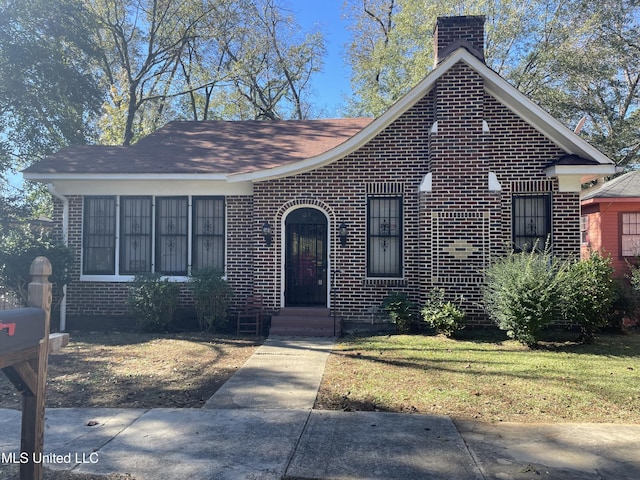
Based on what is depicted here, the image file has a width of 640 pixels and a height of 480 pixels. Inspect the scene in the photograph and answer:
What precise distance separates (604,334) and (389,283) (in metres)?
4.59

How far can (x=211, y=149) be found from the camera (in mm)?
11789

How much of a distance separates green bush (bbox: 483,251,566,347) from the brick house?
126 cm

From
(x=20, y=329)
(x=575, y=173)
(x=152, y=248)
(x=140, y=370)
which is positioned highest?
(x=575, y=173)

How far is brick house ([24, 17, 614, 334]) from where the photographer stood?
9.45 meters

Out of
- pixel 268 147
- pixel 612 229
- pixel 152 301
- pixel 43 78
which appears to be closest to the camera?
pixel 152 301

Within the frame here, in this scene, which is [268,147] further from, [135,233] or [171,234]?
[135,233]

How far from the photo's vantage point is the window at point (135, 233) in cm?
1067

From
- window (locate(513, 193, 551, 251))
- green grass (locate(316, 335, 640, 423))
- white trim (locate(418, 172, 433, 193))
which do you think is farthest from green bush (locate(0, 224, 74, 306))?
window (locate(513, 193, 551, 251))

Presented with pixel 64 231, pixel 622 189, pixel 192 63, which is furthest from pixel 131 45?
pixel 622 189

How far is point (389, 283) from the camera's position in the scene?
10.0m

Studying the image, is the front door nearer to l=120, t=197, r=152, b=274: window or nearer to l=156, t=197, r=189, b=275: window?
l=156, t=197, r=189, b=275: window

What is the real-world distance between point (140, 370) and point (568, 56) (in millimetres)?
21319

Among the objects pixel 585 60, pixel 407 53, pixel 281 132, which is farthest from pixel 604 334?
pixel 407 53

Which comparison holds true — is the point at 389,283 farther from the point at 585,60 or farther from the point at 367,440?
the point at 585,60
